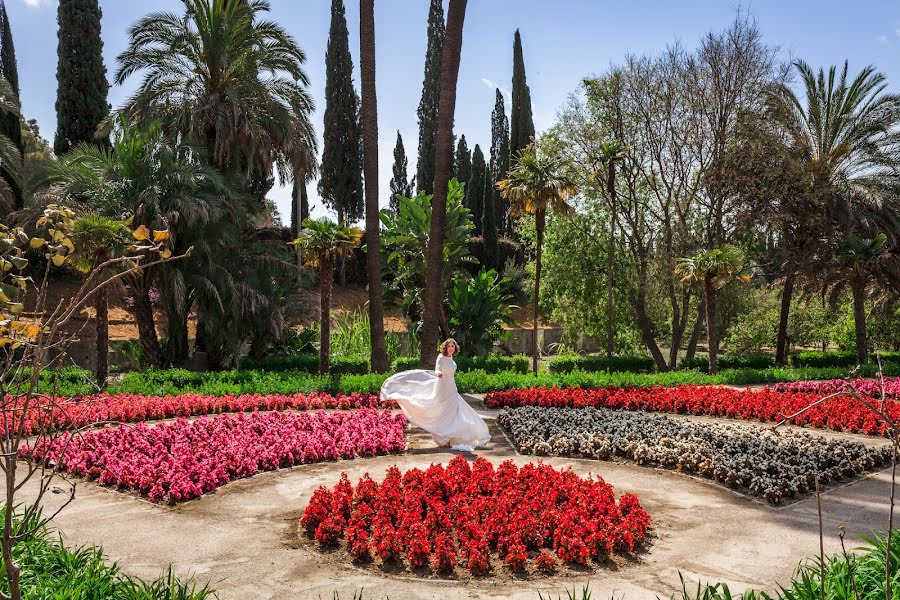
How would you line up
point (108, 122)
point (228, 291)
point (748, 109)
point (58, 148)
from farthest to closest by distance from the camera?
point (58, 148), point (748, 109), point (108, 122), point (228, 291)

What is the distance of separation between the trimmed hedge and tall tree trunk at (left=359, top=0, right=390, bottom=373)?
2988 mm

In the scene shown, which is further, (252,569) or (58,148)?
(58,148)

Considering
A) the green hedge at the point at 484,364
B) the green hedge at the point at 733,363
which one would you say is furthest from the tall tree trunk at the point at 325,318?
the green hedge at the point at 733,363

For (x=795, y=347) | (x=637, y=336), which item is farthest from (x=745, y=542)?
(x=795, y=347)

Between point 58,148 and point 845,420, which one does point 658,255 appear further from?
point 58,148

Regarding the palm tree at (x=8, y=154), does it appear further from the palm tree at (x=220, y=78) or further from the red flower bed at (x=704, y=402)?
the red flower bed at (x=704, y=402)

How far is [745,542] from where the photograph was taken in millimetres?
Answer: 6012

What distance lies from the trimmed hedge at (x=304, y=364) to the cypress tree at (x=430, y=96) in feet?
85.3

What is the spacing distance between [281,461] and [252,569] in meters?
3.72

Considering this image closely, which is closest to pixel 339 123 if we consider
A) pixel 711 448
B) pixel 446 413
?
pixel 446 413

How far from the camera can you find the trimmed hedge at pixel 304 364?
20031 millimetres

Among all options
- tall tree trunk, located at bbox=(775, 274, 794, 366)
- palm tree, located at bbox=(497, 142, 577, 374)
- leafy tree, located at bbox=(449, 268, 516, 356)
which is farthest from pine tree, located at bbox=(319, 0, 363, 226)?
tall tree trunk, located at bbox=(775, 274, 794, 366)

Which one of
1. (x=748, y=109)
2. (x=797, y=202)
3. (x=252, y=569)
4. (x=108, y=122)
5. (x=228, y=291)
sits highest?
(x=748, y=109)

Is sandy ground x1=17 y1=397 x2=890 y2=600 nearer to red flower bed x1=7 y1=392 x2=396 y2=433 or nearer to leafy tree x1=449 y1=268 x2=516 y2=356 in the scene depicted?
red flower bed x1=7 y1=392 x2=396 y2=433
